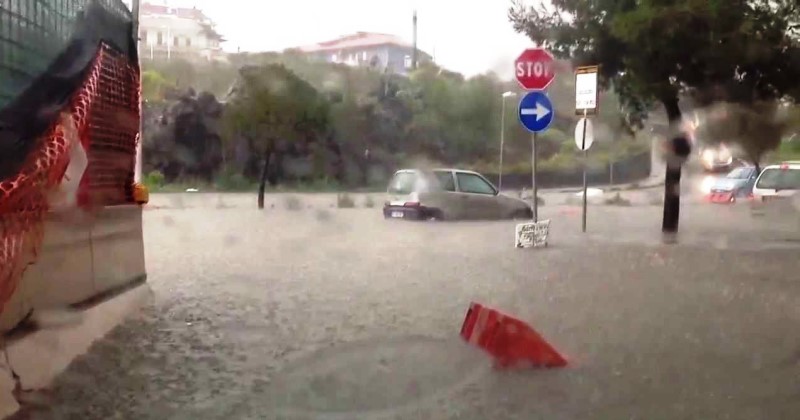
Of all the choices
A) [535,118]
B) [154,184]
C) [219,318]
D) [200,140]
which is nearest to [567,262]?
[535,118]

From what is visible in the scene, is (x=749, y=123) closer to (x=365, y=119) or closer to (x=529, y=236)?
A: (x=529, y=236)

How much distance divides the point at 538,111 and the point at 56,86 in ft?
28.4

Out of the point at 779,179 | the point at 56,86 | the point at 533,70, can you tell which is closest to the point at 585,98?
the point at 533,70

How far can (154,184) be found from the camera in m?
17.6

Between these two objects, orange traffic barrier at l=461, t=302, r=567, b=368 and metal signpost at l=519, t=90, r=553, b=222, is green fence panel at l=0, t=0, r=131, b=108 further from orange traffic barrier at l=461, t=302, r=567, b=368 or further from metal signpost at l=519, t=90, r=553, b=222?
metal signpost at l=519, t=90, r=553, b=222

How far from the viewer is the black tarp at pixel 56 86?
5086 millimetres

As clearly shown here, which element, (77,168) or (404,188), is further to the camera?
(404,188)

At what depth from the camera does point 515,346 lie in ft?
20.7

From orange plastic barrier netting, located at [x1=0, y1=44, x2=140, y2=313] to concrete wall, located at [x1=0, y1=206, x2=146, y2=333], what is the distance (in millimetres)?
145

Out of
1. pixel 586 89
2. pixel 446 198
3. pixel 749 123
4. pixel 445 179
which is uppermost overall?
pixel 586 89

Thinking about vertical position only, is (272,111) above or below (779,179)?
above

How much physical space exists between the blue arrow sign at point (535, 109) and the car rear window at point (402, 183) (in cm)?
550

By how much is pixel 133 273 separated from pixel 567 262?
209 inches

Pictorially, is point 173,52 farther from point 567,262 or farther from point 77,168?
point 77,168
